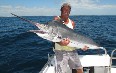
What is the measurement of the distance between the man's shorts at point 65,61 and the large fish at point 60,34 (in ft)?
0.99

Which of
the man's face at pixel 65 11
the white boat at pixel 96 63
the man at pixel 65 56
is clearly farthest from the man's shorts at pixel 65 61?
the man's face at pixel 65 11

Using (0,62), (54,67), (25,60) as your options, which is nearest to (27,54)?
(25,60)

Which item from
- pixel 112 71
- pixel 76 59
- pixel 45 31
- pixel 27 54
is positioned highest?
pixel 45 31

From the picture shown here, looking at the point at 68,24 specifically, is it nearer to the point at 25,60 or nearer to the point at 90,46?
the point at 90,46

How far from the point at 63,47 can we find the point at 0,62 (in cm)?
670

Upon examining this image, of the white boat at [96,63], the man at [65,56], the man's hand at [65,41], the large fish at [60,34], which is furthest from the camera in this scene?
the white boat at [96,63]

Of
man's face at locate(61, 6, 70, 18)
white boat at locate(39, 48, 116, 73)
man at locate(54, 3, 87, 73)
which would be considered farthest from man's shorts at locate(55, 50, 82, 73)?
man's face at locate(61, 6, 70, 18)

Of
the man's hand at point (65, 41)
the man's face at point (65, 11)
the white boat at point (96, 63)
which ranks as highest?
the man's face at point (65, 11)

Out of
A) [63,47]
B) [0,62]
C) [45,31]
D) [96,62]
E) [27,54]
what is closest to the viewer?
[45,31]

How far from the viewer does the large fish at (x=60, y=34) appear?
451 cm

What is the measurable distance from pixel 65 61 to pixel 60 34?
737 mm

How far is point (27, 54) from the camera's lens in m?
13.1

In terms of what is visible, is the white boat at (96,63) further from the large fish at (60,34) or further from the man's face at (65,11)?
the man's face at (65,11)

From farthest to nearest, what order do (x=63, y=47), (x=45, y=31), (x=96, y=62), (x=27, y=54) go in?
1. (x=27, y=54)
2. (x=96, y=62)
3. (x=63, y=47)
4. (x=45, y=31)
